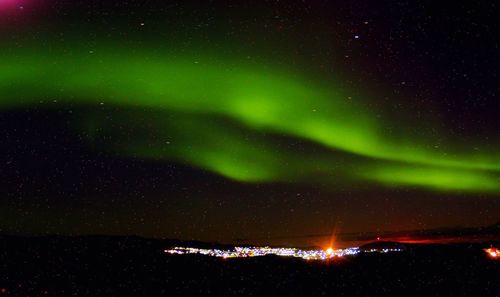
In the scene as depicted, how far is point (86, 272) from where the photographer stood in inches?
1447

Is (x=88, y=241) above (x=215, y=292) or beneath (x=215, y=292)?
above

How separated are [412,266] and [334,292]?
64.5 ft

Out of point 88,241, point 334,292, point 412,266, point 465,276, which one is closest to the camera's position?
point 334,292

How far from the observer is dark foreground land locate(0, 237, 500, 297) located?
26781mm

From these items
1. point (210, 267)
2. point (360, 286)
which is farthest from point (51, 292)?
point (210, 267)

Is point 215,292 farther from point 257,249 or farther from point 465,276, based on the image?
point 257,249

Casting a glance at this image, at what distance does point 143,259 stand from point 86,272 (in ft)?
43.9

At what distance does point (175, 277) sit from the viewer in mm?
36875

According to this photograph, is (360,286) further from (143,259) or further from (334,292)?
(143,259)

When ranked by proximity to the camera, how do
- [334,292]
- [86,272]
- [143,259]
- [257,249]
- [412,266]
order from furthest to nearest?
[257,249], [143,259], [412,266], [86,272], [334,292]

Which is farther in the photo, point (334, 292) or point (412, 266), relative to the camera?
point (412, 266)

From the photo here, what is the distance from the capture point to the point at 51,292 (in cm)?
2556

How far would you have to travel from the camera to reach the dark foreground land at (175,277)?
2678 centimetres

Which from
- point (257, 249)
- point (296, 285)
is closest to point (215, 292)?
point (296, 285)
